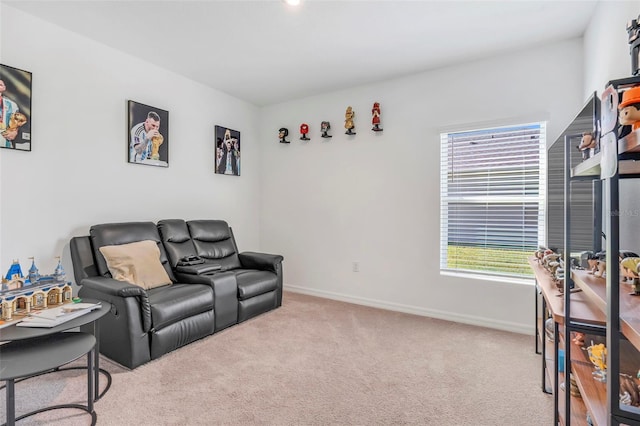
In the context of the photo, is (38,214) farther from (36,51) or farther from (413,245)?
(413,245)

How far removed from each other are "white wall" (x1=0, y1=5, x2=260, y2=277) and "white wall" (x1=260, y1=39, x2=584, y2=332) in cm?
114

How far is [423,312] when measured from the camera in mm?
3502

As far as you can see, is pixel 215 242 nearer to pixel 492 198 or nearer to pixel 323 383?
pixel 323 383

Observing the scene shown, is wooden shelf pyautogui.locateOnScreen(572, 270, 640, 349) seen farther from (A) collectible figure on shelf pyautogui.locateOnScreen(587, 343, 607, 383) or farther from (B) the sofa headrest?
(B) the sofa headrest

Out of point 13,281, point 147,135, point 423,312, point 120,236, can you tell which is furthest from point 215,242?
point 423,312

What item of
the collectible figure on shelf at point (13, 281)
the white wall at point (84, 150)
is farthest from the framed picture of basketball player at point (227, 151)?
the collectible figure on shelf at point (13, 281)

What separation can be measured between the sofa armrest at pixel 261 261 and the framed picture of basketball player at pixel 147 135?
1.33 m

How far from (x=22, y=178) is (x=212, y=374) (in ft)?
6.68

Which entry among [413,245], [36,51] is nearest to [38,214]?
[36,51]

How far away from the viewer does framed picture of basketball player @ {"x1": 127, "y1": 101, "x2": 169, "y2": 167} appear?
10.5ft

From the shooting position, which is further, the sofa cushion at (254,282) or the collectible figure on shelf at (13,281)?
the sofa cushion at (254,282)

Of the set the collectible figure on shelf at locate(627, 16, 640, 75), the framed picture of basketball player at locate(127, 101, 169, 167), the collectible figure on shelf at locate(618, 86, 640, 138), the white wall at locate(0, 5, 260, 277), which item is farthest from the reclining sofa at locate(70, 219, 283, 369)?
the collectible figure on shelf at locate(627, 16, 640, 75)

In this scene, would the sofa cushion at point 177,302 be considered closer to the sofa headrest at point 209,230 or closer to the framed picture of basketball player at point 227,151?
the sofa headrest at point 209,230

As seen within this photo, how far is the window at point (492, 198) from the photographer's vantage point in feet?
9.96
